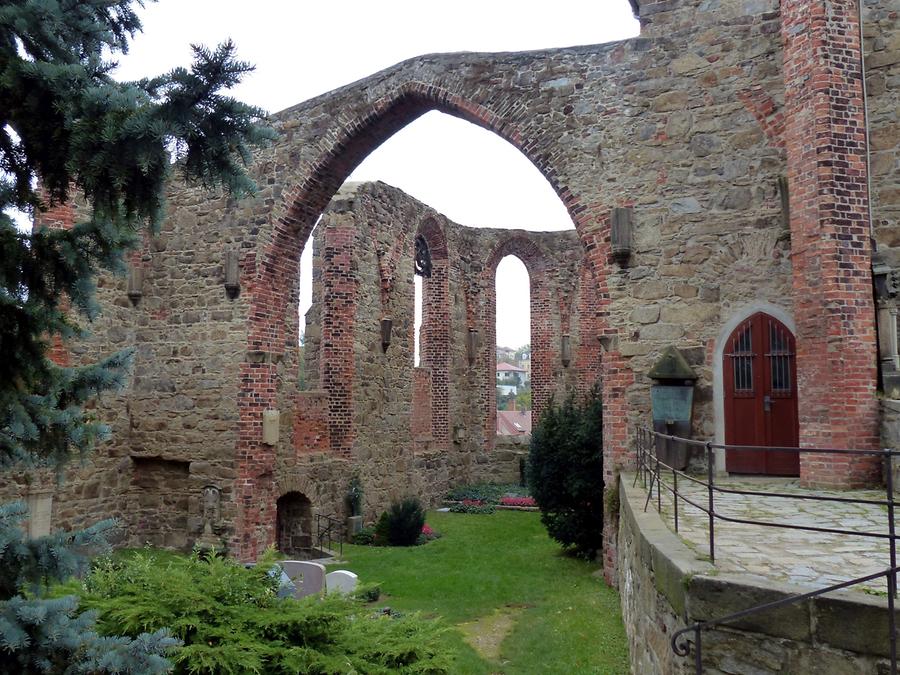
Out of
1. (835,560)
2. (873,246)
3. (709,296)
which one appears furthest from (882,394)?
(835,560)

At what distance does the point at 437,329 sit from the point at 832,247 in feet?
40.4

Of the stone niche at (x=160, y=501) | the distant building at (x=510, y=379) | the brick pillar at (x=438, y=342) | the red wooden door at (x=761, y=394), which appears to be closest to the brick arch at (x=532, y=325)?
the brick pillar at (x=438, y=342)

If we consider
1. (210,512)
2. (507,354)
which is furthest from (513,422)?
(507,354)

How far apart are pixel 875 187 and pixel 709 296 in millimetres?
2181

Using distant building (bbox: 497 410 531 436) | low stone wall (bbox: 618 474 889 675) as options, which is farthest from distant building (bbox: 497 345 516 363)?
low stone wall (bbox: 618 474 889 675)

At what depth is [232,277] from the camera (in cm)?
1139

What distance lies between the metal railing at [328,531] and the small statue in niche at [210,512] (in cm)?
251

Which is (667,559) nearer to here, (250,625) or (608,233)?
(250,625)

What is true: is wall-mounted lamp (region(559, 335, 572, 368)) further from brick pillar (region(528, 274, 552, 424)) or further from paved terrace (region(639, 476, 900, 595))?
paved terrace (region(639, 476, 900, 595))

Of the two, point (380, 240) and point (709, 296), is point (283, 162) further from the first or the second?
point (709, 296)

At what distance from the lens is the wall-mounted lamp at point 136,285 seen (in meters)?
11.8

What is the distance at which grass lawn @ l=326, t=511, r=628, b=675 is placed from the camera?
21.8 ft

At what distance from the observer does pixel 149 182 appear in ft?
9.49

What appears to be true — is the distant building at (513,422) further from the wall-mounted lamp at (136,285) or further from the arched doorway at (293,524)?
the wall-mounted lamp at (136,285)
